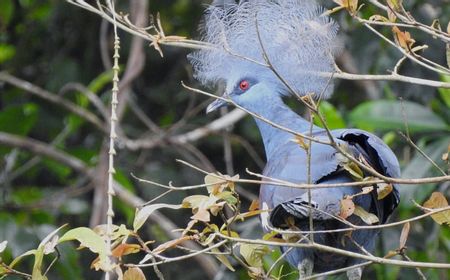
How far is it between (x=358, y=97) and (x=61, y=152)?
1682mm

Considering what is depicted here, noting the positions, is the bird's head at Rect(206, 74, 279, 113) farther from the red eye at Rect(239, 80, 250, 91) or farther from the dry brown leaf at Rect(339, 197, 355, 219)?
the dry brown leaf at Rect(339, 197, 355, 219)

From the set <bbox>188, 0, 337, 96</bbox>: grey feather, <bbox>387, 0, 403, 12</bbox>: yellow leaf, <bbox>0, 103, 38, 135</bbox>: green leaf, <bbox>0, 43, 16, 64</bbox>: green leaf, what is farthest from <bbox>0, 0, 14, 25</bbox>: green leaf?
<bbox>387, 0, 403, 12</bbox>: yellow leaf

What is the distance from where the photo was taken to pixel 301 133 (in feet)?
8.51

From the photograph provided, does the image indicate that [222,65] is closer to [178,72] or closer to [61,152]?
[61,152]

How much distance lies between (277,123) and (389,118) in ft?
3.13

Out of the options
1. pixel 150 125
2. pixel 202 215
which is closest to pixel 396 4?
pixel 202 215

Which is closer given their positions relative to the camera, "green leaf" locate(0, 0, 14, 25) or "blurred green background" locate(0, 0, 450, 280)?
"blurred green background" locate(0, 0, 450, 280)

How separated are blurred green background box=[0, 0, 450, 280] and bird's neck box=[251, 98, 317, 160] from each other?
0.70 meters

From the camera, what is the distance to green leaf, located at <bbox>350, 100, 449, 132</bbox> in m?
4.01

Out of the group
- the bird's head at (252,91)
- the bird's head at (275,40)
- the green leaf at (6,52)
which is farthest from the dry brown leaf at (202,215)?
the green leaf at (6,52)

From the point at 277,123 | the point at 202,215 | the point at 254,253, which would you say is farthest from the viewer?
the point at 277,123

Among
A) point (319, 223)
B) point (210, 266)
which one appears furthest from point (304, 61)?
point (210, 266)

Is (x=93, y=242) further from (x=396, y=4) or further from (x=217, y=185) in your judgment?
(x=396, y=4)

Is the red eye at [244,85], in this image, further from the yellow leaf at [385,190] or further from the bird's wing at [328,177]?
the yellow leaf at [385,190]
